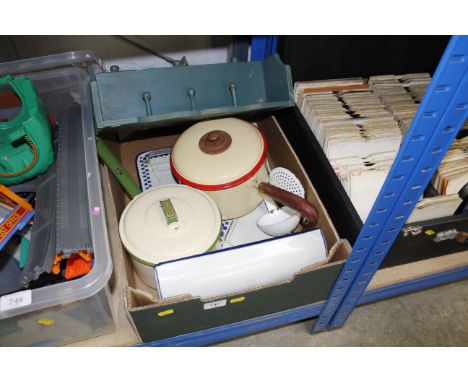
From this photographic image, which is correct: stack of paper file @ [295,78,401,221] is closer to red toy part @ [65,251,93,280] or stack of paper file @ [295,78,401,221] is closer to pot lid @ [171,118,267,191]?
pot lid @ [171,118,267,191]

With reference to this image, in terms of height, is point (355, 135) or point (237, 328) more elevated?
point (355, 135)

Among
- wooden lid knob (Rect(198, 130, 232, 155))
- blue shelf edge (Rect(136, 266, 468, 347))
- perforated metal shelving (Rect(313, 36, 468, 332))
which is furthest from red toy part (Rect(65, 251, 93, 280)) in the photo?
perforated metal shelving (Rect(313, 36, 468, 332))

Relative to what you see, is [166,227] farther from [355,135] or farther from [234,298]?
[355,135]

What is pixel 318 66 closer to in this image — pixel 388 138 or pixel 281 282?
pixel 388 138

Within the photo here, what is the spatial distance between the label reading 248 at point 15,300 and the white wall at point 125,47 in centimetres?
88

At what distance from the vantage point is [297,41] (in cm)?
98

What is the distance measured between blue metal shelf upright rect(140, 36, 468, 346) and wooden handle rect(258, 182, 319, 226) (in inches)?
4.4

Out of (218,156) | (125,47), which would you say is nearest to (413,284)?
(218,156)

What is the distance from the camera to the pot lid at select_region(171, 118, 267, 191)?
0.90 meters

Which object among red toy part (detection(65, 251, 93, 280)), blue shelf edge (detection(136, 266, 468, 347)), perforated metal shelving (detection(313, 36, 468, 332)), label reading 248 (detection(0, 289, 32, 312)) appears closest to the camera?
perforated metal shelving (detection(313, 36, 468, 332))

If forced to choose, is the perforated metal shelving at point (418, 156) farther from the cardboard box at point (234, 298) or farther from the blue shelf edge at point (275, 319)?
the blue shelf edge at point (275, 319)

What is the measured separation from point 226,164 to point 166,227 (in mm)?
215

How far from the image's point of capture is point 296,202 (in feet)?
2.53

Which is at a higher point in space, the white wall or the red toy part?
the white wall
